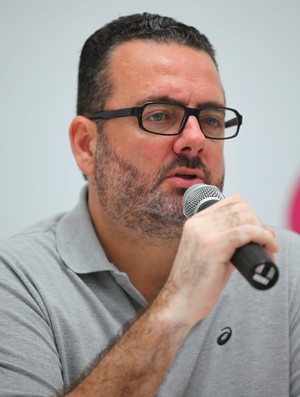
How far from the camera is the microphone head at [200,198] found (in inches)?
44.7

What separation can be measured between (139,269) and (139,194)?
0.24 m

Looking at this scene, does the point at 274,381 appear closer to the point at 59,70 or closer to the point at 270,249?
the point at 270,249

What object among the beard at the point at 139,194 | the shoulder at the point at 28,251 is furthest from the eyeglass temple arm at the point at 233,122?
the shoulder at the point at 28,251

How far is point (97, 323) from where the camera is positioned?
1399 mm

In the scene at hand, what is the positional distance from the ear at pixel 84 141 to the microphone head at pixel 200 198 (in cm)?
49

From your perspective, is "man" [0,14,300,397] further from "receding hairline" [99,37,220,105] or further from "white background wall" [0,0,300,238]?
"white background wall" [0,0,300,238]

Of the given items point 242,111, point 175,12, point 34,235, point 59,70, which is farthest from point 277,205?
point 34,235

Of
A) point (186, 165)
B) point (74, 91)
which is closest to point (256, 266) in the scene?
point (186, 165)

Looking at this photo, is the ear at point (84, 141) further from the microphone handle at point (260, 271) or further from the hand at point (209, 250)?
the microphone handle at point (260, 271)

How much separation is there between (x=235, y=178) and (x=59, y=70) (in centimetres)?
86

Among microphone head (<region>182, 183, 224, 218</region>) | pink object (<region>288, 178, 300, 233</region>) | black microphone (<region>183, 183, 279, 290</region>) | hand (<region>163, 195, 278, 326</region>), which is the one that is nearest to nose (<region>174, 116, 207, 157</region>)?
Result: microphone head (<region>182, 183, 224, 218</region>)

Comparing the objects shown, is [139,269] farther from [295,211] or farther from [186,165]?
[295,211]

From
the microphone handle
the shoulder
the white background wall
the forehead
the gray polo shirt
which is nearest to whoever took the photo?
the microphone handle

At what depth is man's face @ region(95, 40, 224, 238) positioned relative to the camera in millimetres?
1432
